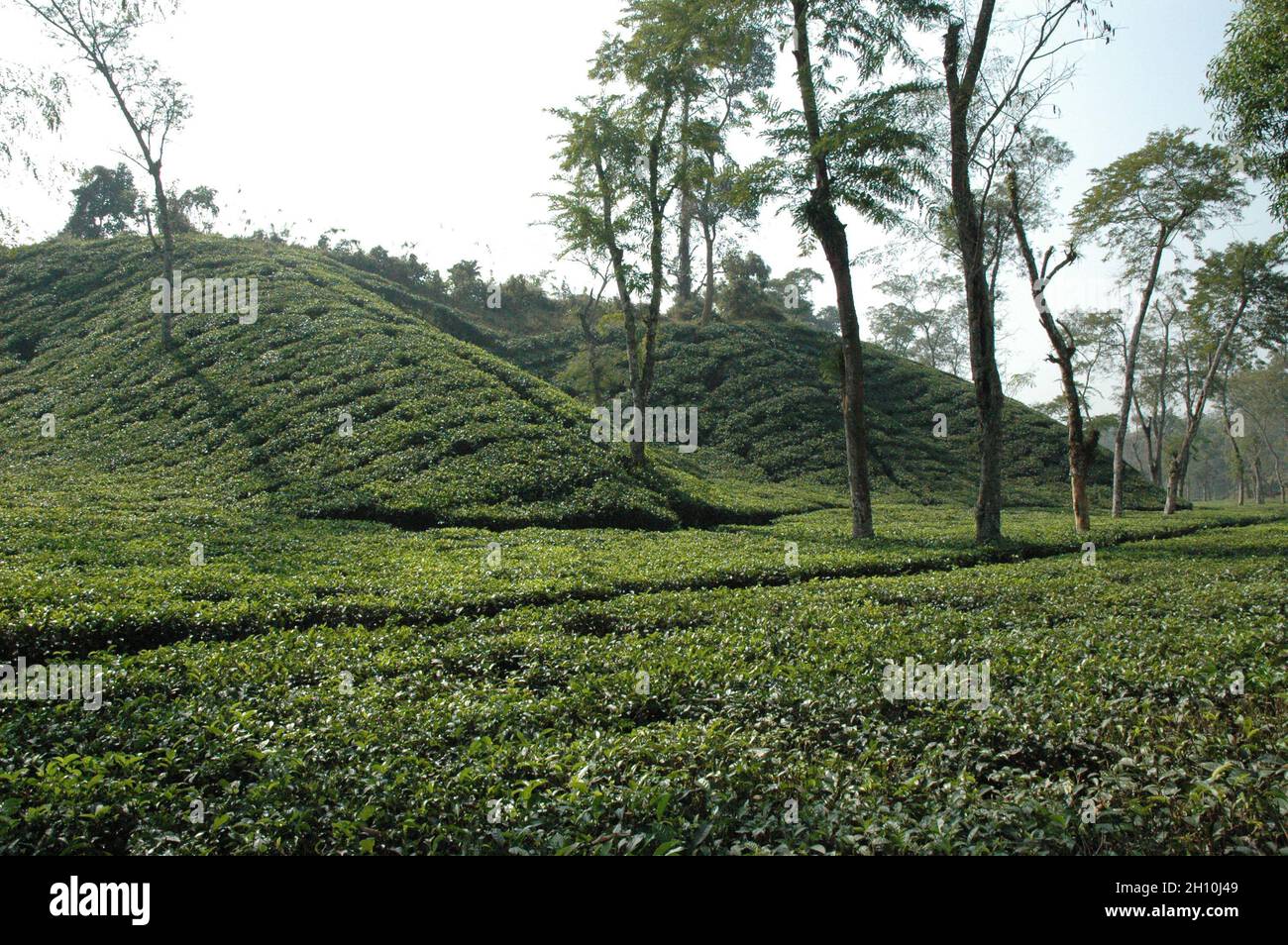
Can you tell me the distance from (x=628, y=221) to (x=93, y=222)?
50849 millimetres

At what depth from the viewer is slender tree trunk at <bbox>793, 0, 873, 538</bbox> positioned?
17.0 meters

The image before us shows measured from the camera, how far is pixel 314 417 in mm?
22672

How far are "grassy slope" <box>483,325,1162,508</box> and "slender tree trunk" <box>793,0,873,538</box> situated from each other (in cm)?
1156

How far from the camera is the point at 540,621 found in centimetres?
902

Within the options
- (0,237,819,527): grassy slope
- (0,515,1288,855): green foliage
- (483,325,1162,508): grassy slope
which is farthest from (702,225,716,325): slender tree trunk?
(0,515,1288,855): green foliage

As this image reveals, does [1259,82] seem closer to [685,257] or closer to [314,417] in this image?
[314,417]

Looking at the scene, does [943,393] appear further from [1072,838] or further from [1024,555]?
[1072,838]

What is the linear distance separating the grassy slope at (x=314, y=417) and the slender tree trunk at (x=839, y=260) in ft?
15.8

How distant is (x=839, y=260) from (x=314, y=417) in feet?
51.7

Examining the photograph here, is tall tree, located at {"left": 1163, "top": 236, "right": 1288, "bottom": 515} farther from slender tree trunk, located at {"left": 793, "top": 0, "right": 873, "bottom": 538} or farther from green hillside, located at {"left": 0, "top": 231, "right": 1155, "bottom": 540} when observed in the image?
slender tree trunk, located at {"left": 793, "top": 0, "right": 873, "bottom": 538}

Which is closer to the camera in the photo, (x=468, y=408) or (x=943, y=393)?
(x=468, y=408)

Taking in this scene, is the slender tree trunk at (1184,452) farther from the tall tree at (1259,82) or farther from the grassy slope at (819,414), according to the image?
the tall tree at (1259,82)
